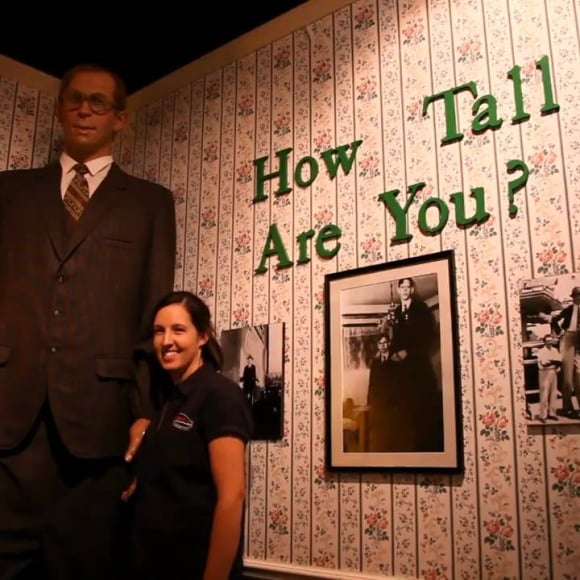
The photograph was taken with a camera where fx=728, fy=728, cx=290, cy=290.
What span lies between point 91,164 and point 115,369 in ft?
2.26

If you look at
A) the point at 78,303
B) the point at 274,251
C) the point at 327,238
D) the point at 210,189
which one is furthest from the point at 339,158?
the point at 78,303

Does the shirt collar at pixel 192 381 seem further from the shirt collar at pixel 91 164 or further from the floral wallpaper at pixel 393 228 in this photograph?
the shirt collar at pixel 91 164

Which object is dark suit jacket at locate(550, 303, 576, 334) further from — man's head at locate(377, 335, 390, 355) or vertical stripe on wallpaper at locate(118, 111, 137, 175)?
vertical stripe on wallpaper at locate(118, 111, 137, 175)

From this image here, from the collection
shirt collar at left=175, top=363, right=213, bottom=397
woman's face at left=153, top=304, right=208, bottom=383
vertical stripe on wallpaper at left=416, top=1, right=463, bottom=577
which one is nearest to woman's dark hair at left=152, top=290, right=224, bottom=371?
woman's face at left=153, top=304, right=208, bottom=383

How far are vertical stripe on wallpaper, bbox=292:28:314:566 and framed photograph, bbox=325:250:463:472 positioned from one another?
0.26ft

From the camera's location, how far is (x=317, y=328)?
207 cm

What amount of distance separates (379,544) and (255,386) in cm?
60

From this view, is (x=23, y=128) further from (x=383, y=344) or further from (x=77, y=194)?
(x=383, y=344)

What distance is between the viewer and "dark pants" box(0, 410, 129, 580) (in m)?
1.93

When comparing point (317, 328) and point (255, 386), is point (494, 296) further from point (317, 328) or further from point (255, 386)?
point (255, 386)

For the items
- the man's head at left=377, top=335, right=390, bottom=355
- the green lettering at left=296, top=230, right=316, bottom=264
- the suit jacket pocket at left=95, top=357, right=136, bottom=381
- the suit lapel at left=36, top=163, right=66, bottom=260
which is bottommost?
the suit jacket pocket at left=95, top=357, right=136, bottom=381

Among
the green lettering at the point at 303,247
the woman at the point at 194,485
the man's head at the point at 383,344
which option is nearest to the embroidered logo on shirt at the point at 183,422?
the woman at the point at 194,485

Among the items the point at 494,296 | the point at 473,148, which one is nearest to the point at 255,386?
the point at 494,296

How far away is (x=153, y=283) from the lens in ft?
7.29
